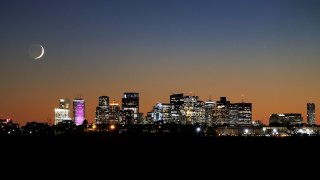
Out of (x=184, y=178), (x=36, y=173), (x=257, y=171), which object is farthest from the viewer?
(x=257, y=171)

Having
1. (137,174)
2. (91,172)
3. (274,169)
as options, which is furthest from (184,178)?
(274,169)

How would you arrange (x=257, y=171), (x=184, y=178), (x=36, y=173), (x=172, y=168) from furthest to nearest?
(x=172, y=168) → (x=257, y=171) → (x=36, y=173) → (x=184, y=178)

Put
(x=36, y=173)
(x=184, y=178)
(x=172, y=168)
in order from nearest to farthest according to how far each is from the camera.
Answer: (x=184, y=178), (x=36, y=173), (x=172, y=168)

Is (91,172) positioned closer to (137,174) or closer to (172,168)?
(137,174)

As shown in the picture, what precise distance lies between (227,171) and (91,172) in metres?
17.8

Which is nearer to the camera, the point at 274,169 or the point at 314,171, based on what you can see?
the point at 314,171

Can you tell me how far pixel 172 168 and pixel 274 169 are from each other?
14.0 m

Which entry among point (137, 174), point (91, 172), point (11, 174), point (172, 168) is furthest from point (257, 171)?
point (11, 174)

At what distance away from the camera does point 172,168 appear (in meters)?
66.9

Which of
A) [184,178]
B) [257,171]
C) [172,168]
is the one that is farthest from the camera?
[172,168]

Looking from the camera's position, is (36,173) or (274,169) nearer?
(36,173)

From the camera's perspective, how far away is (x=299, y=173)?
59812 mm

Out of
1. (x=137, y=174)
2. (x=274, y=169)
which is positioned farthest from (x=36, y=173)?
(x=274, y=169)

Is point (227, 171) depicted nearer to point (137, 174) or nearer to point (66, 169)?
point (137, 174)
